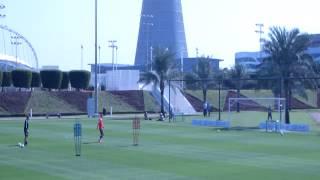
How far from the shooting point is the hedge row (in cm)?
8412

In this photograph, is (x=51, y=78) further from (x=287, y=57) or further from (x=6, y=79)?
(x=287, y=57)

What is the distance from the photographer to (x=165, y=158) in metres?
25.9

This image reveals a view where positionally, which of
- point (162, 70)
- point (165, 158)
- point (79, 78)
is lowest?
point (165, 158)

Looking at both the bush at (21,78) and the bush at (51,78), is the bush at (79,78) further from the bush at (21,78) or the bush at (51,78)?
the bush at (21,78)

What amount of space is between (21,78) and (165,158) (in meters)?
61.3

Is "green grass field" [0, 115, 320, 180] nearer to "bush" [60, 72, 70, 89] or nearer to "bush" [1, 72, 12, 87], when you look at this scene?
"bush" [1, 72, 12, 87]

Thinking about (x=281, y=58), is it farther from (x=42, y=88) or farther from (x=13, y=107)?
(x=42, y=88)

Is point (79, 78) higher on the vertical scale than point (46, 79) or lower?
higher

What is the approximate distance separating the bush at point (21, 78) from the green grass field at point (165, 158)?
46.3 meters

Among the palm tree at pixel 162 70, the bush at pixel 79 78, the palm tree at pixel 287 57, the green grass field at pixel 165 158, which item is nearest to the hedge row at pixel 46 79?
the bush at pixel 79 78

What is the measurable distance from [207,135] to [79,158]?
646 inches

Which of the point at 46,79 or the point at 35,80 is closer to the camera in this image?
the point at 46,79

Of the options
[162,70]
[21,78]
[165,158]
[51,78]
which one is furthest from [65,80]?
[165,158]

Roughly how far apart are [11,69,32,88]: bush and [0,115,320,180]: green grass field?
46.3 meters
